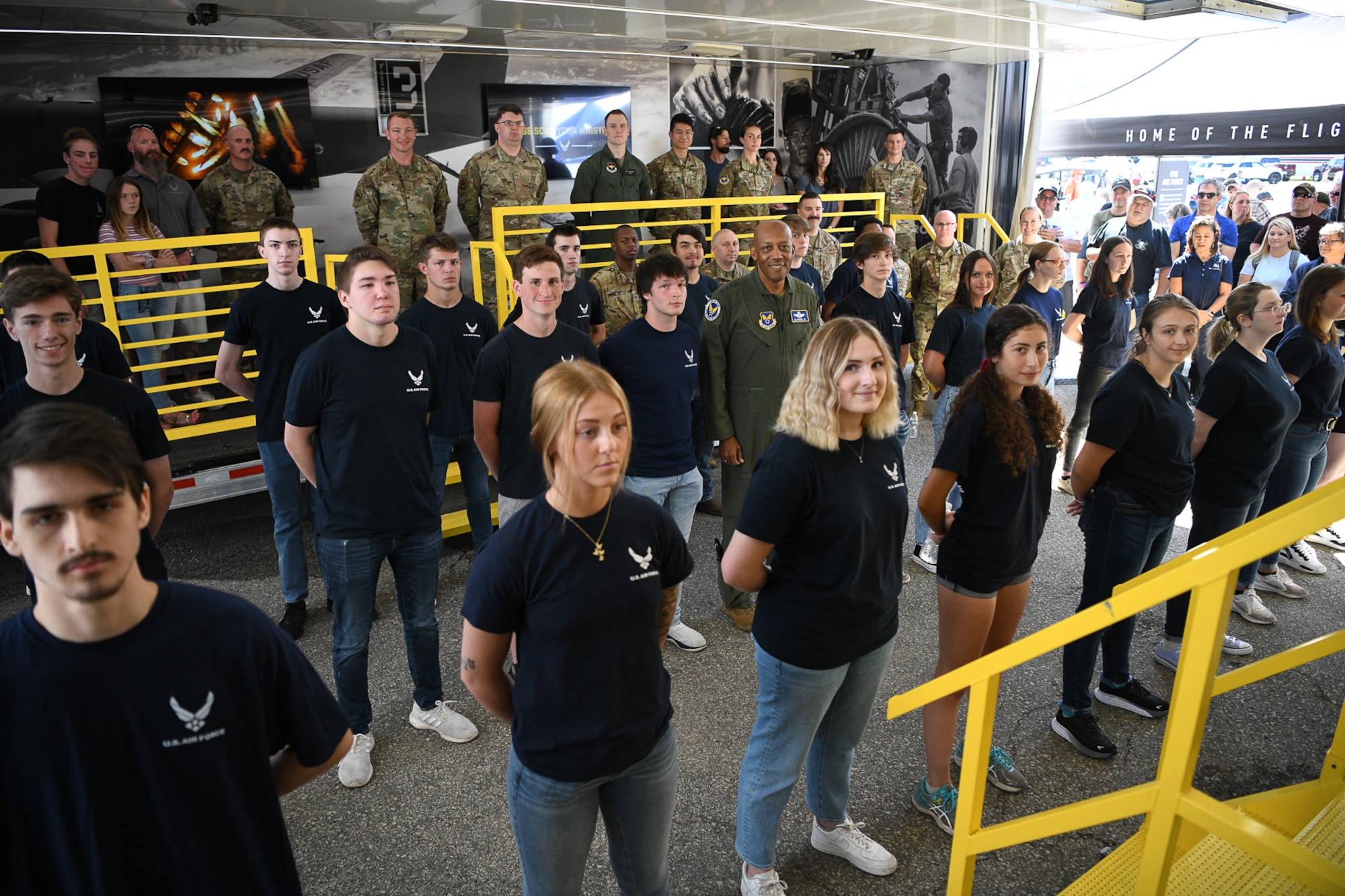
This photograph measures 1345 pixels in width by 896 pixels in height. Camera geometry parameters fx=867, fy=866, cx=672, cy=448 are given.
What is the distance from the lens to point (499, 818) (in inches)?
122

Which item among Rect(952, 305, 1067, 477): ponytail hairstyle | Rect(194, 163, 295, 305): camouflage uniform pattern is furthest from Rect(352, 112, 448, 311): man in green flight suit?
Rect(952, 305, 1067, 477): ponytail hairstyle

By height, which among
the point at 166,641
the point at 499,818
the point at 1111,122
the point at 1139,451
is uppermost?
the point at 1111,122

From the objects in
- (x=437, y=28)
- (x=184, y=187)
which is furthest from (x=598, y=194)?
(x=184, y=187)

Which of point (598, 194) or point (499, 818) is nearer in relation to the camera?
point (499, 818)

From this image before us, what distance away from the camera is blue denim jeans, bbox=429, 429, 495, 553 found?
475cm

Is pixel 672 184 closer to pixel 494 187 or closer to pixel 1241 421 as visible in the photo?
pixel 494 187

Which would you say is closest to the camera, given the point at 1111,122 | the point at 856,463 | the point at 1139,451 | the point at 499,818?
the point at 856,463

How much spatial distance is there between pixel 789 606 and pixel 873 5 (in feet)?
20.5

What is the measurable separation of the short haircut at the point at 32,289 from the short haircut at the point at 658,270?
2.27 metres

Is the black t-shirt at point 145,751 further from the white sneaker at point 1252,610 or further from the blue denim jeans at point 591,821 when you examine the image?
the white sneaker at point 1252,610

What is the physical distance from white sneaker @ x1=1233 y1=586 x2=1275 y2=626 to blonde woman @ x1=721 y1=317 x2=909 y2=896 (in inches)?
121

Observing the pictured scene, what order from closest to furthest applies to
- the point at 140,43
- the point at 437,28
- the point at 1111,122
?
the point at 140,43, the point at 437,28, the point at 1111,122

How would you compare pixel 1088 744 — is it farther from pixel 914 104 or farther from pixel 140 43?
pixel 914 104

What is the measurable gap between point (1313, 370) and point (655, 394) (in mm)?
3312
